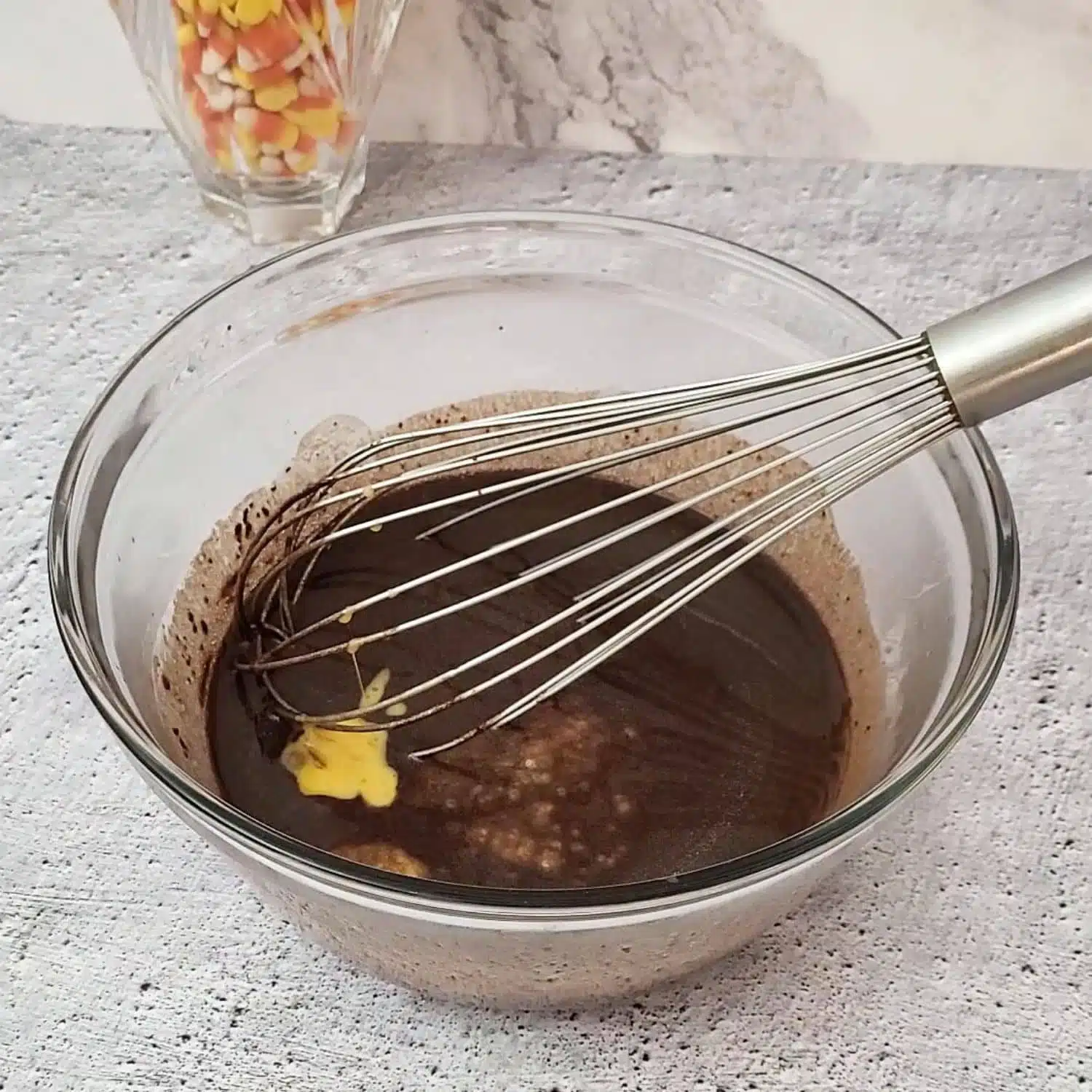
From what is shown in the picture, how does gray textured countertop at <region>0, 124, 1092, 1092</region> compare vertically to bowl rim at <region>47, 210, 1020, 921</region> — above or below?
below

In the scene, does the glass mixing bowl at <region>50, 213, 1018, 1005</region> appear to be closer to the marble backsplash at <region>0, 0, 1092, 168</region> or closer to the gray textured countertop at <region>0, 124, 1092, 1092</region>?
the gray textured countertop at <region>0, 124, 1092, 1092</region>


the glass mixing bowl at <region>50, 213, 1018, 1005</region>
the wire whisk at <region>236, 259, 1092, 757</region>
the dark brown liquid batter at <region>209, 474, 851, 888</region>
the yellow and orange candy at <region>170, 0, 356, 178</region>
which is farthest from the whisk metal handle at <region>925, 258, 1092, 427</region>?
the yellow and orange candy at <region>170, 0, 356, 178</region>

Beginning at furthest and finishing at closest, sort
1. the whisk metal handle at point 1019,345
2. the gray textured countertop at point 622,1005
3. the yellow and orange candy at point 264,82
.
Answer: the yellow and orange candy at point 264,82
the gray textured countertop at point 622,1005
the whisk metal handle at point 1019,345

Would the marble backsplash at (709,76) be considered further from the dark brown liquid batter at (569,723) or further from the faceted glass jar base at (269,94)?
the dark brown liquid batter at (569,723)

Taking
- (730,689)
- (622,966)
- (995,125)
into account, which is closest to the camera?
(622,966)

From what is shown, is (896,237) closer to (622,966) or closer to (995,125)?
(995,125)

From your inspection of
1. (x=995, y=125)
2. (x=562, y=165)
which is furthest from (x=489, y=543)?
(x=995, y=125)

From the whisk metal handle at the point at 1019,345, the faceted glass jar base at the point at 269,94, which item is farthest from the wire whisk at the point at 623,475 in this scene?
the faceted glass jar base at the point at 269,94
